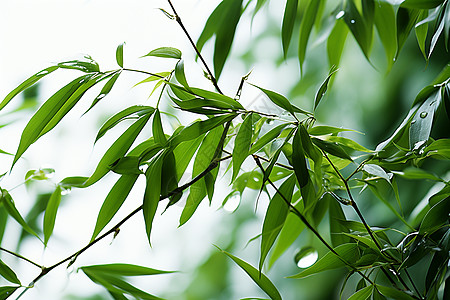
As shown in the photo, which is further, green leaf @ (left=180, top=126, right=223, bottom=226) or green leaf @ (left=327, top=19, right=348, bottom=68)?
green leaf @ (left=327, top=19, right=348, bottom=68)

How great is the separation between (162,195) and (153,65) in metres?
0.89

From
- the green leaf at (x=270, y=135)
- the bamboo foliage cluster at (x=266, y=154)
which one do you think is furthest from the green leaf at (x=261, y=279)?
the green leaf at (x=270, y=135)

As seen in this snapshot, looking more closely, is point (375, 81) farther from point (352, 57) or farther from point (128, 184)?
point (128, 184)

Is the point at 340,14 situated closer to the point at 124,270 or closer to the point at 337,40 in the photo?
the point at 337,40

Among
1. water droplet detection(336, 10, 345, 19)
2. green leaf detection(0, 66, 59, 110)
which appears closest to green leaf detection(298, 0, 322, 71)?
water droplet detection(336, 10, 345, 19)

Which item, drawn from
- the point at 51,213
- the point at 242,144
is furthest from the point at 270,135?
the point at 51,213

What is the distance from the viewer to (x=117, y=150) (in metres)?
0.36

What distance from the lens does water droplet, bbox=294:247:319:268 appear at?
395 mm

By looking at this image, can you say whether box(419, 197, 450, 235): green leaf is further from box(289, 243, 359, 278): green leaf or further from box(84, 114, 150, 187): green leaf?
box(84, 114, 150, 187): green leaf

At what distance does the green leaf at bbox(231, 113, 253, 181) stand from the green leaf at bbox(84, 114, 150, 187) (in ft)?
0.28

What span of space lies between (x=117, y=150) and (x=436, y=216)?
0.27m

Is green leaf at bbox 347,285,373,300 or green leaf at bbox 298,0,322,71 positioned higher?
→ green leaf at bbox 298,0,322,71

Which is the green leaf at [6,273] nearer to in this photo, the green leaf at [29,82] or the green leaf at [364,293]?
the green leaf at [29,82]

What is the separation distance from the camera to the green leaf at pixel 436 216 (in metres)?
0.34
